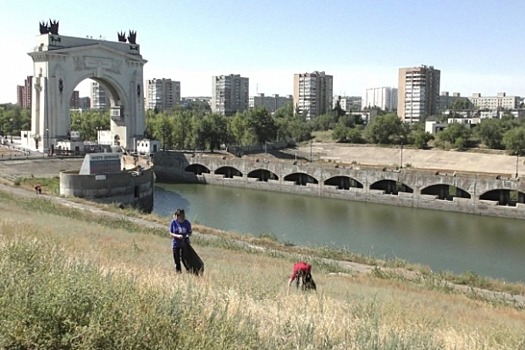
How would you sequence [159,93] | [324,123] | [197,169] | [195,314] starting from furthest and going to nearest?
1. [159,93]
2. [324,123]
3. [197,169]
4. [195,314]

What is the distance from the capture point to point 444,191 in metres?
44.3

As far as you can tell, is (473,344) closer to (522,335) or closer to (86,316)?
(522,335)

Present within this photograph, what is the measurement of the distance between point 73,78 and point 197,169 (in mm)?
15589

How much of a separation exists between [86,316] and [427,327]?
4.42 meters

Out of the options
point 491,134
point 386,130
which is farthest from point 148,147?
point 491,134

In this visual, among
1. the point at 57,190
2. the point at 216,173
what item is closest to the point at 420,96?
the point at 216,173

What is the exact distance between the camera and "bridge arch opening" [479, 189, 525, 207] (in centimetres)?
4006

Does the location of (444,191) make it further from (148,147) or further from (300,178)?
(148,147)

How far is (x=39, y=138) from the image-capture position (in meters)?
58.9

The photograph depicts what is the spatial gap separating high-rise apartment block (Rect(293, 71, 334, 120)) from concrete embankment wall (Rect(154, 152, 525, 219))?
10030 centimetres

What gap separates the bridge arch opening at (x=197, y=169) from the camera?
189ft

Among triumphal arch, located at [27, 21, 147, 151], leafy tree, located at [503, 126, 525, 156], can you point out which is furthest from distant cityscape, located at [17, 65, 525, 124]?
triumphal arch, located at [27, 21, 147, 151]

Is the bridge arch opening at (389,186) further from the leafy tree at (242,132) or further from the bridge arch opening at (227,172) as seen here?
the leafy tree at (242,132)

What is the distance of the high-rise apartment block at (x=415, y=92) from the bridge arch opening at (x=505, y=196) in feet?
323
